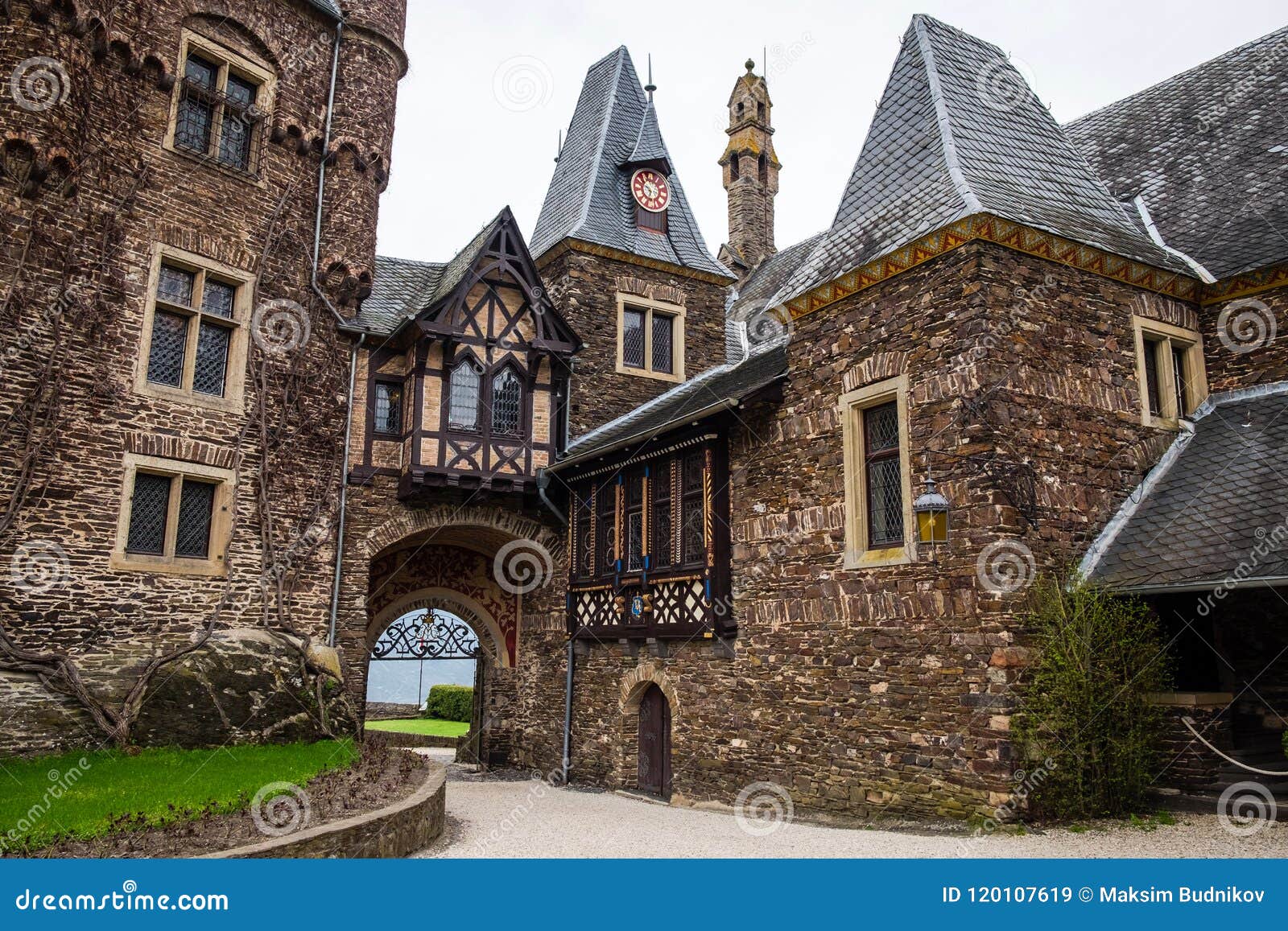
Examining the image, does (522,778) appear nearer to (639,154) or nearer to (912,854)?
(912,854)

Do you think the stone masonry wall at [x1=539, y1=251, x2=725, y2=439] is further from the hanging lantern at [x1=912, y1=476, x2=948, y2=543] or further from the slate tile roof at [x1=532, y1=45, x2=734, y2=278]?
the hanging lantern at [x1=912, y1=476, x2=948, y2=543]

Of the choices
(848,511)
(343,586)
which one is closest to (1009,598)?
(848,511)

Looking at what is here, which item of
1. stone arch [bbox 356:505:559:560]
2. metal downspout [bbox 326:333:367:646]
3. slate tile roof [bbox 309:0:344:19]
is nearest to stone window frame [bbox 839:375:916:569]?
stone arch [bbox 356:505:559:560]

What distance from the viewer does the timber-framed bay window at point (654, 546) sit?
43.5ft

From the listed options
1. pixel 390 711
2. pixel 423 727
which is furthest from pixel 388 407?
pixel 390 711

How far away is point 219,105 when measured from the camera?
1434cm

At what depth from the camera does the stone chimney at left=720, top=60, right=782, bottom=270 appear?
27.7m

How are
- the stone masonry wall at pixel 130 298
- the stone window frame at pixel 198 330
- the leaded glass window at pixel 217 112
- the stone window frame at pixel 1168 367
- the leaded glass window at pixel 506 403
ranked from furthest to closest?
1. the leaded glass window at pixel 506 403
2. the leaded glass window at pixel 217 112
3. the stone window frame at pixel 198 330
4. the stone masonry wall at pixel 130 298
5. the stone window frame at pixel 1168 367

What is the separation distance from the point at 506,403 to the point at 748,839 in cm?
925

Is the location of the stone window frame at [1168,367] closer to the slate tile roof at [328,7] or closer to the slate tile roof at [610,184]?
the slate tile roof at [610,184]

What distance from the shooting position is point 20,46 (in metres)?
11.8

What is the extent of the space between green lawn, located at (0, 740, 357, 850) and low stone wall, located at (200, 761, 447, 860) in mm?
1200

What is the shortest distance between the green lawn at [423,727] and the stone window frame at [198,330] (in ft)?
45.1

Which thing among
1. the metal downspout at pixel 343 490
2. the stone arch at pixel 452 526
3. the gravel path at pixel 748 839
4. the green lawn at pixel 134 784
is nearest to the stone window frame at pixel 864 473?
the gravel path at pixel 748 839
